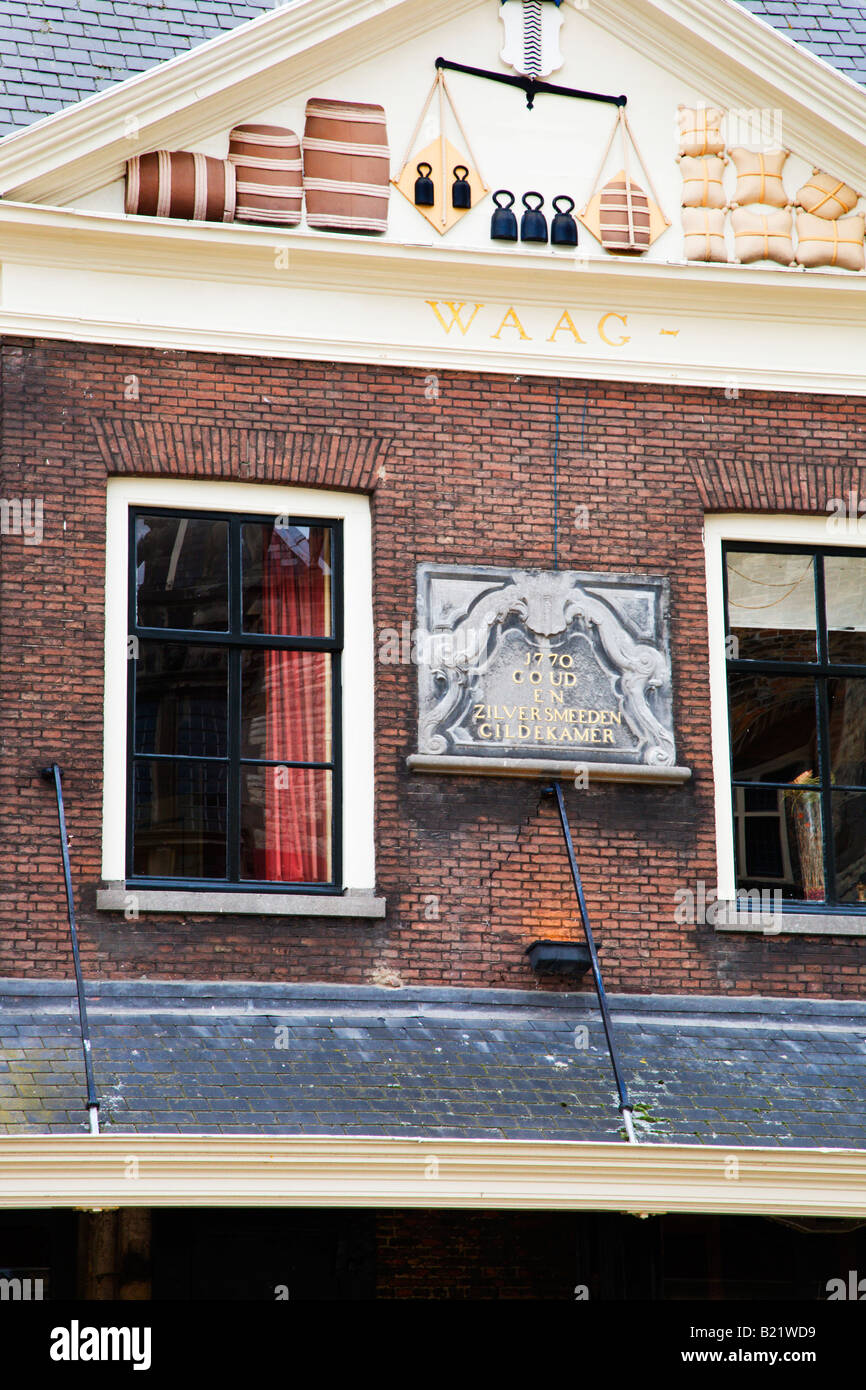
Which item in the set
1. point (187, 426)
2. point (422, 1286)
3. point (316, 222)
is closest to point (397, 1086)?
point (422, 1286)

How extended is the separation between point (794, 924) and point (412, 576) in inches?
126

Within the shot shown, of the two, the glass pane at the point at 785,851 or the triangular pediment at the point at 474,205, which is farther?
the glass pane at the point at 785,851

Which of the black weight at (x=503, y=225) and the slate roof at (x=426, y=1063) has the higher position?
the black weight at (x=503, y=225)

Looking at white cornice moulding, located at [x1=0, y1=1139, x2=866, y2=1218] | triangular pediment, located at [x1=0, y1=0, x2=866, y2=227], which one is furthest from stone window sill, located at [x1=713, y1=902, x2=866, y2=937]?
triangular pediment, located at [x1=0, y1=0, x2=866, y2=227]

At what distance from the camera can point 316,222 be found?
13.2 metres

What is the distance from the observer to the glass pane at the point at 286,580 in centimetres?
→ 1294

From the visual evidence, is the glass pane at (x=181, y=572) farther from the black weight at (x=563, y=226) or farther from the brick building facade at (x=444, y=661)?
the black weight at (x=563, y=226)

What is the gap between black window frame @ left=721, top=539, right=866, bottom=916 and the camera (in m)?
13.1

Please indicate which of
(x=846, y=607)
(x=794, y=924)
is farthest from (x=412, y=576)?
(x=794, y=924)

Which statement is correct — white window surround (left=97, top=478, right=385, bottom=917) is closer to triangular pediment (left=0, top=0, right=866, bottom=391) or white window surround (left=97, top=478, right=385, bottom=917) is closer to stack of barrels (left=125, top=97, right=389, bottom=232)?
triangular pediment (left=0, top=0, right=866, bottom=391)

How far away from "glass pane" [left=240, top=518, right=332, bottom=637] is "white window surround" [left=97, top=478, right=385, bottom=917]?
5.7 inches

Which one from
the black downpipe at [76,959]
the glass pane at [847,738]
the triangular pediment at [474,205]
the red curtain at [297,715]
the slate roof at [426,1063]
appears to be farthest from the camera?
the glass pane at [847,738]

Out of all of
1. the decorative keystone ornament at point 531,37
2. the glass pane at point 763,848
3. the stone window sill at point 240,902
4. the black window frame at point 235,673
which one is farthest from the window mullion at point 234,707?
the decorative keystone ornament at point 531,37

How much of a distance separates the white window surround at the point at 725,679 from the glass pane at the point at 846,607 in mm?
143
